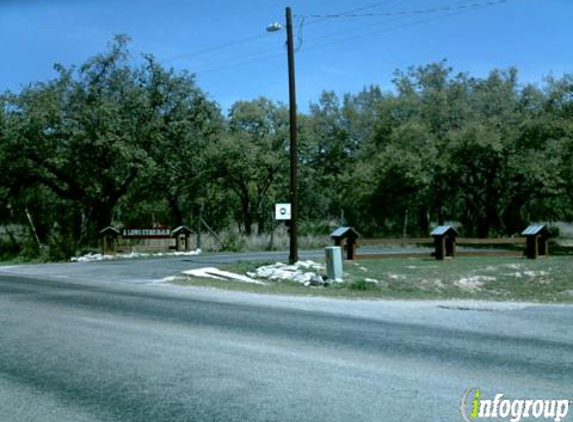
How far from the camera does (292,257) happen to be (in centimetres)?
2208

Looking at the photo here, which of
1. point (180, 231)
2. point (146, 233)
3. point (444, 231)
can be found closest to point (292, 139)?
point (444, 231)

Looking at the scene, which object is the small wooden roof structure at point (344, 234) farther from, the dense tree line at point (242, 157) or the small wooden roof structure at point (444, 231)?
the dense tree line at point (242, 157)

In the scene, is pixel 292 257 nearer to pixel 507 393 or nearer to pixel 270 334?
pixel 270 334

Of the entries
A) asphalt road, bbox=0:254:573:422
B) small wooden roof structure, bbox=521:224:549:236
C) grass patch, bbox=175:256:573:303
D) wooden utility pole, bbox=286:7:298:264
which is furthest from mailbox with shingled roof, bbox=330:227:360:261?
asphalt road, bbox=0:254:573:422

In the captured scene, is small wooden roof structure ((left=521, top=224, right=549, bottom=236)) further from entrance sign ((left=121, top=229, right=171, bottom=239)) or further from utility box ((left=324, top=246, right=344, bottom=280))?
entrance sign ((left=121, top=229, right=171, bottom=239))

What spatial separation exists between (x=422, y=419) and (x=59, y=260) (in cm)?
2677

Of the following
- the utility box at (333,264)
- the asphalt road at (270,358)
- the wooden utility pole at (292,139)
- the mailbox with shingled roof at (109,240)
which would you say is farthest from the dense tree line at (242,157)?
A: the asphalt road at (270,358)

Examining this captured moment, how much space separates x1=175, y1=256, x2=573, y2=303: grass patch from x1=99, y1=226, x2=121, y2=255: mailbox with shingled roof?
9.88 m

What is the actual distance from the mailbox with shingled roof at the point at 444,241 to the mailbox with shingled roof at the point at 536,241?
2.60m

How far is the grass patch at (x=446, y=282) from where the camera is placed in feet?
53.9

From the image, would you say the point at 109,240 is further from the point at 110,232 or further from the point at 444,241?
the point at 444,241

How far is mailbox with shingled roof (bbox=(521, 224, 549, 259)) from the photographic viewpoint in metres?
24.1

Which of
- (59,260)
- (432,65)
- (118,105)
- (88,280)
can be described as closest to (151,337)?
(88,280)

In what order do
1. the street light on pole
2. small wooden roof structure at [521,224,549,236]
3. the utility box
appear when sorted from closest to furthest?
the utility box < the street light on pole < small wooden roof structure at [521,224,549,236]
